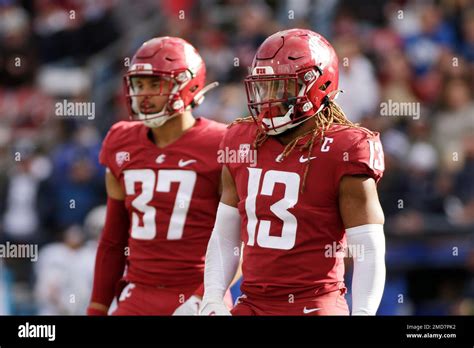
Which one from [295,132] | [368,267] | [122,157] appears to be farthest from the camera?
[122,157]

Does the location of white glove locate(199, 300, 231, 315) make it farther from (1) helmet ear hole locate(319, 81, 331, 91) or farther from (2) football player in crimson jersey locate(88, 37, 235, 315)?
(1) helmet ear hole locate(319, 81, 331, 91)

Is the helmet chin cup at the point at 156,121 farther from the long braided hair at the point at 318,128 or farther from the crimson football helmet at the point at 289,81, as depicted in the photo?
the crimson football helmet at the point at 289,81

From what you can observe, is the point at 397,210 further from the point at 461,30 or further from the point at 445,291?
the point at 461,30

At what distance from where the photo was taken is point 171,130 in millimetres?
5211

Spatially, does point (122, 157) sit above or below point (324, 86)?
below

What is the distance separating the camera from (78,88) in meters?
11.2

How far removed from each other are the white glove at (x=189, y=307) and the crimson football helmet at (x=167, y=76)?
31.2 inches

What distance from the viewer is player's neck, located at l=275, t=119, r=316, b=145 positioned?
4.29 meters

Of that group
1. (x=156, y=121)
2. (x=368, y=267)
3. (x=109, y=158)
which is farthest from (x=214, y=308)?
(x=109, y=158)

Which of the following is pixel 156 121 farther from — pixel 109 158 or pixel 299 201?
pixel 299 201

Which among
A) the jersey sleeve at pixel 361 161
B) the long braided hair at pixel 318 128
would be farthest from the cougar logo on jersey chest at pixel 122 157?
the jersey sleeve at pixel 361 161

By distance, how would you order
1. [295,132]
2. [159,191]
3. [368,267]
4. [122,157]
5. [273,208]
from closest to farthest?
[368,267] → [273,208] → [295,132] → [159,191] → [122,157]

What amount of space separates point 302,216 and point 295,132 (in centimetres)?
35

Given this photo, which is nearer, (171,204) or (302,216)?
(302,216)
